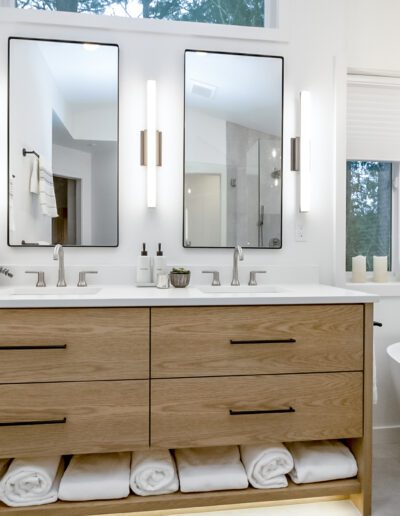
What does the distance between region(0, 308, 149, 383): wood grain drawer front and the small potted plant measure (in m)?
0.42

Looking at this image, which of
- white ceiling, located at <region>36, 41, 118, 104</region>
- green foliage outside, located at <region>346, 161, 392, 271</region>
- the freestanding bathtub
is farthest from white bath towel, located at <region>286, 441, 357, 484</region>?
white ceiling, located at <region>36, 41, 118, 104</region>

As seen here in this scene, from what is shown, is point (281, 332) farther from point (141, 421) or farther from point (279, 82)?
point (279, 82)

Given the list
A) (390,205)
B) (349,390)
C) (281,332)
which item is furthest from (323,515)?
(390,205)

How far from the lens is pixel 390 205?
2.33 metres

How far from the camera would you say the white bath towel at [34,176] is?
1.88 metres

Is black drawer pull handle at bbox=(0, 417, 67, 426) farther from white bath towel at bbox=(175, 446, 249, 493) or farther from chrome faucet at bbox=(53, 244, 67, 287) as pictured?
chrome faucet at bbox=(53, 244, 67, 287)

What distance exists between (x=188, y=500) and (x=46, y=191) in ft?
4.79

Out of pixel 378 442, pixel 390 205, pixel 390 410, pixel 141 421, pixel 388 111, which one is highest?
pixel 388 111

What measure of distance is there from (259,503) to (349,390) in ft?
1.89

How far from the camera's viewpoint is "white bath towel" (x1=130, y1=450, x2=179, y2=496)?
144 centimetres

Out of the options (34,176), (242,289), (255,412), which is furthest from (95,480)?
(34,176)

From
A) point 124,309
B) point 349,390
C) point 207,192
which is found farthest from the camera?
point 207,192

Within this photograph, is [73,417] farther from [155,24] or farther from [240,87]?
[155,24]

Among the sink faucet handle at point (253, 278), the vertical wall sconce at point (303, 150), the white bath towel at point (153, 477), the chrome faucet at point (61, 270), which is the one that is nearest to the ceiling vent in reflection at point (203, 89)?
the vertical wall sconce at point (303, 150)
